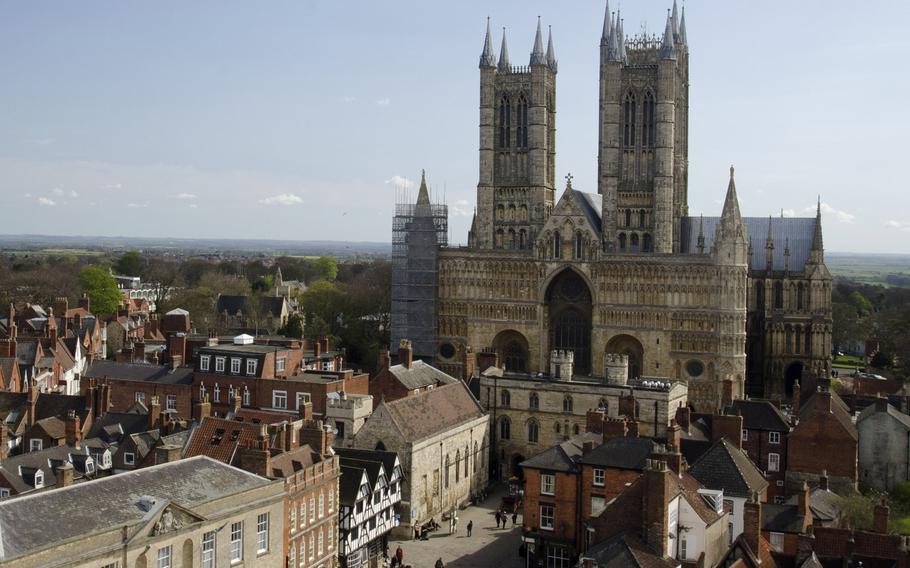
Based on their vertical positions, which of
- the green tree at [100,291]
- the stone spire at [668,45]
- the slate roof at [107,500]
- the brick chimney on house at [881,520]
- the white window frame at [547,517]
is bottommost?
the white window frame at [547,517]

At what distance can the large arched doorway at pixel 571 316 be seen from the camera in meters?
77.4

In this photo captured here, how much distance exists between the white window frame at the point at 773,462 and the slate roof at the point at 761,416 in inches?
49.9

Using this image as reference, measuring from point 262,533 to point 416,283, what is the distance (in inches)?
1884

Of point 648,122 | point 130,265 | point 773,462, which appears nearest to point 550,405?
point 773,462

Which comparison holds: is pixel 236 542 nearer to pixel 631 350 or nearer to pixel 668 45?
pixel 631 350

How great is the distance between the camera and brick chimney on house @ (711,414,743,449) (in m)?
45.2

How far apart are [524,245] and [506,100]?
12.3 meters

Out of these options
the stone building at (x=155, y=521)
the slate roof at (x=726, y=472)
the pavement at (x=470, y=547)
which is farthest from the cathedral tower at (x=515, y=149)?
the stone building at (x=155, y=521)

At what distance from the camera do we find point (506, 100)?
83.8 meters

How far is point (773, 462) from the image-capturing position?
50156 mm

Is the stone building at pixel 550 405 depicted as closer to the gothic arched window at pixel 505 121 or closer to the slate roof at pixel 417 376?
the slate roof at pixel 417 376

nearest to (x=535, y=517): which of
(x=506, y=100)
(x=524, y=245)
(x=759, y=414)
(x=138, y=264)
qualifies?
(x=759, y=414)

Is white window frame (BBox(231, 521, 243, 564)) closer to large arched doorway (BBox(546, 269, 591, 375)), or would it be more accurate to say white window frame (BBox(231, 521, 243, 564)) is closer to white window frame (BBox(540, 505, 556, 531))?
white window frame (BBox(540, 505, 556, 531))

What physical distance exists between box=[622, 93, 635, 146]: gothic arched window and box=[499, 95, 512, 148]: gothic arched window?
9.49 meters
